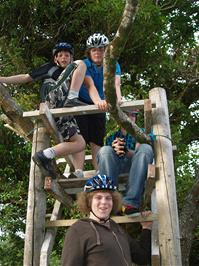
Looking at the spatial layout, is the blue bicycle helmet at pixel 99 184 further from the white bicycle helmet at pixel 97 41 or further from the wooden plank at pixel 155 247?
the white bicycle helmet at pixel 97 41

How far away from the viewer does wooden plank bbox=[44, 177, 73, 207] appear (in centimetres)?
393

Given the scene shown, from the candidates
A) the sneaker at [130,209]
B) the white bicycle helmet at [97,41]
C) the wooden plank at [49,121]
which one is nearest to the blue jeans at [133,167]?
the sneaker at [130,209]

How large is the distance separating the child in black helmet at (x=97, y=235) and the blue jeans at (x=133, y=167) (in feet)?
1.37

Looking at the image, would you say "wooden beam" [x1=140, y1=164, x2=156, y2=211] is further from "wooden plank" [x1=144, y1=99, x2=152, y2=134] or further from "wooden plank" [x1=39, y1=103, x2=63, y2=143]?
"wooden plank" [x1=39, y1=103, x2=63, y2=143]

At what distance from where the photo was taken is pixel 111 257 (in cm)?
279

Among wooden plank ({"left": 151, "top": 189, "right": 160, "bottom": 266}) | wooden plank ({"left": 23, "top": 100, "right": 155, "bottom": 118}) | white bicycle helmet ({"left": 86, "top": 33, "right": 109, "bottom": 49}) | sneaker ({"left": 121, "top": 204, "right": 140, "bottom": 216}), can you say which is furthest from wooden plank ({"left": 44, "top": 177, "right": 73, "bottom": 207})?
white bicycle helmet ({"left": 86, "top": 33, "right": 109, "bottom": 49})

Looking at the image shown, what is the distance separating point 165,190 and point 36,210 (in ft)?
3.51

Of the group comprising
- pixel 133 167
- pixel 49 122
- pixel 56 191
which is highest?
pixel 49 122

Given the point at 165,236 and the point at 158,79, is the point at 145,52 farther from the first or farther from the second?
the point at 165,236

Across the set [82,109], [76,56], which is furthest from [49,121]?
[76,56]

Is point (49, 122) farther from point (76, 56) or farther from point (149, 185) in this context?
point (76, 56)

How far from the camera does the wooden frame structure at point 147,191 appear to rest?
3.58 meters

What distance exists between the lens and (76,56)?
9297mm

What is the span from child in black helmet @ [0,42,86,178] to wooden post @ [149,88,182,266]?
0.70 m
